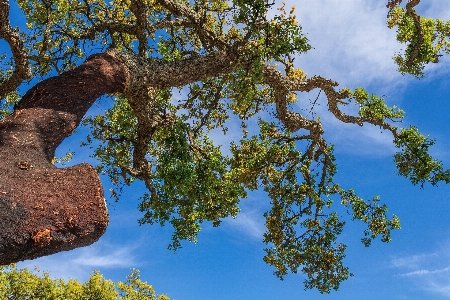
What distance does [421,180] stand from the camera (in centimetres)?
1237

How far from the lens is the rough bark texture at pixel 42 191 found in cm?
414

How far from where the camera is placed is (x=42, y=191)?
4500 millimetres

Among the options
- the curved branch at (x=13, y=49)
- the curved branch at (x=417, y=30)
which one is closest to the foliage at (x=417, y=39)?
the curved branch at (x=417, y=30)

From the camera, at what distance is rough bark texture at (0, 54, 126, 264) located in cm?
414

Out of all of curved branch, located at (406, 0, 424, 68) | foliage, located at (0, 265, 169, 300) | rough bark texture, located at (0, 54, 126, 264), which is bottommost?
rough bark texture, located at (0, 54, 126, 264)

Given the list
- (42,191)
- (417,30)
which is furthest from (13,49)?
(417,30)

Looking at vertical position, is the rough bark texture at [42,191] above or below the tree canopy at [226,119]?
below

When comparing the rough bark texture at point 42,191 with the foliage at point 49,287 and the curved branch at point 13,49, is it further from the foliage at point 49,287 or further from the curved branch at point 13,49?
the foliage at point 49,287

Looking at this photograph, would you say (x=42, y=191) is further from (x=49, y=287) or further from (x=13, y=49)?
(x=49, y=287)

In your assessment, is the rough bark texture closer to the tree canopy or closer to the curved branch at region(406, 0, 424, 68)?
the tree canopy

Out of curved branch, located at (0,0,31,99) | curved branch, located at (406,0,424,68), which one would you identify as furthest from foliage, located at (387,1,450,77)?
curved branch, located at (0,0,31,99)

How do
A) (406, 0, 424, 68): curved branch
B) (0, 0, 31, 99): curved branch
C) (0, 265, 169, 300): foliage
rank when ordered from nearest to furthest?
1. (0, 0, 31, 99): curved branch
2. (406, 0, 424, 68): curved branch
3. (0, 265, 169, 300): foliage

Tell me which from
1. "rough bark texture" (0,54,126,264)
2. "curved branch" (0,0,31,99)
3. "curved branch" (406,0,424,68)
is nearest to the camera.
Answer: "rough bark texture" (0,54,126,264)

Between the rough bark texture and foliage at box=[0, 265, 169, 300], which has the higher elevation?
foliage at box=[0, 265, 169, 300]
